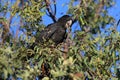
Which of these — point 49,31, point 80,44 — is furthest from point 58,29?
point 80,44

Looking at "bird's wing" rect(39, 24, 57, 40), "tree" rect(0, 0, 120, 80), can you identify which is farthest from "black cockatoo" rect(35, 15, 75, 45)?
"tree" rect(0, 0, 120, 80)

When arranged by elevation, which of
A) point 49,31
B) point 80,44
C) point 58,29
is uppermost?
point 58,29

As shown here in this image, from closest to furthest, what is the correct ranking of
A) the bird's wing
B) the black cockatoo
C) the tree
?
the tree < the bird's wing < the black cockatoo

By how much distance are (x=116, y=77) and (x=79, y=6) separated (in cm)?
94

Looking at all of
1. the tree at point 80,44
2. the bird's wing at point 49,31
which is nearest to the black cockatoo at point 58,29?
the bird's wing at point 49,31

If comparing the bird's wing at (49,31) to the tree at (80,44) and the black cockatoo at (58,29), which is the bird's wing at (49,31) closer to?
the black cockatoo at (58,29)

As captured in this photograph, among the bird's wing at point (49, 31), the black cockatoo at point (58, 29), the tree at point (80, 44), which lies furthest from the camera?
the black cockatoo at point (58, 29)

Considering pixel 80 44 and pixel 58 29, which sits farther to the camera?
pixel 58 29

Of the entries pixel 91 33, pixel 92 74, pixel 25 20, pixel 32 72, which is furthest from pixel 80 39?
pixel 32 72

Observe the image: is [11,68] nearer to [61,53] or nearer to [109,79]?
[61,53]

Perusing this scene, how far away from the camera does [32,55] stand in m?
4.09

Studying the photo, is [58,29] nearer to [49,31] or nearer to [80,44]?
[49,31]

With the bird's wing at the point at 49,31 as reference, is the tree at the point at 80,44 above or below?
below

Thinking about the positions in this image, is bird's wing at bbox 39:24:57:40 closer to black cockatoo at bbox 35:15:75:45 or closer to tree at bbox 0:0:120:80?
black cockatoo at bbox 35:15:75:45
